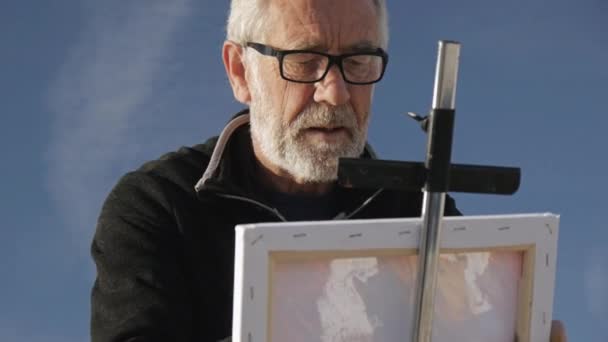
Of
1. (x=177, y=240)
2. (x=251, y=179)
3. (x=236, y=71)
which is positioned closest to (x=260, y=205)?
(x=251, y=179)

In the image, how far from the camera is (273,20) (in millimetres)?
2896

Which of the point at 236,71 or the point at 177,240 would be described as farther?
the point at 236,71

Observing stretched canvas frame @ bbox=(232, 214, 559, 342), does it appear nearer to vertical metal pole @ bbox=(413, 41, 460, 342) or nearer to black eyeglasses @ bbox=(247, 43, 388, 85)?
vertical metal pole @ bbox=(413, 41, 460, 342)

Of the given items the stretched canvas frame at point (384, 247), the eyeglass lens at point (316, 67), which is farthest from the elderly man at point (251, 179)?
the stretched canvas frame at point (384, 247)

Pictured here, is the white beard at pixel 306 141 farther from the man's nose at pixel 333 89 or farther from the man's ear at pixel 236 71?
the man's ear at pixel 236 71

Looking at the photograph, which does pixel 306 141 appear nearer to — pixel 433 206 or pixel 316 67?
pixel 316 67

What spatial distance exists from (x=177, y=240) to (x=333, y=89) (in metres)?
0.74

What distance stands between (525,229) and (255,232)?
65 centimetres

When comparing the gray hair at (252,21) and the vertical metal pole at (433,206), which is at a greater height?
the gray hair at (252,21)

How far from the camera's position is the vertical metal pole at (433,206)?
5.64ft

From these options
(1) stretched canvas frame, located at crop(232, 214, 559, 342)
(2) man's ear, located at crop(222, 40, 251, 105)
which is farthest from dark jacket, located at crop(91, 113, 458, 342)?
(1) stretched canvas frame, located at crop(232, 214, 559, 342)

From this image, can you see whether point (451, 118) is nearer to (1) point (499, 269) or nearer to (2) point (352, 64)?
(1) point (499, 269)

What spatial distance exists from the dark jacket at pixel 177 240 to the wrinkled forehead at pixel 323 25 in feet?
1.62

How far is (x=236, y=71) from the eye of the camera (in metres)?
3.17
